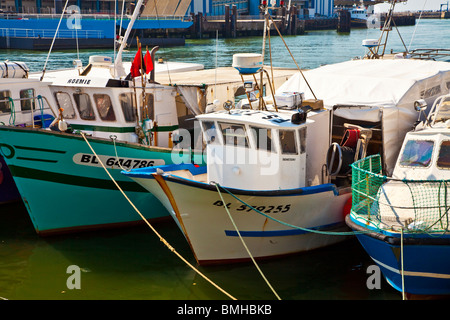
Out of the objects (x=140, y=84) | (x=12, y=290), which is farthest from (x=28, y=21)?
(x=12, y=290)

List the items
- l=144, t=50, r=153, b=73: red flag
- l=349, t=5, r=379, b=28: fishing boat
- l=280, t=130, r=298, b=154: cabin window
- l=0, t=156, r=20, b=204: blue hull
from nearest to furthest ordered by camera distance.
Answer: l=280, t=130, r=298, b=154: cabin window < l=144, t=50, r=153, b=73: red flag < l=0, t=156, r=20, b=204: blue hull < l=349, t=5, r=379, b=28: fishing boat

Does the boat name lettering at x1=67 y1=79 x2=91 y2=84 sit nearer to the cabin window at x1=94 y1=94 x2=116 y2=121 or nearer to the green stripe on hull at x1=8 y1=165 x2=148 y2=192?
the cabin window at x1=94 y1=94 x2=116 y2=121

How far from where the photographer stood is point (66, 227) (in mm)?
13547

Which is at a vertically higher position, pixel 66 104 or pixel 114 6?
pixel 114 6

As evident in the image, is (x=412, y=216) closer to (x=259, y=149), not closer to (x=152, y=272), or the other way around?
(x=259, y=149)

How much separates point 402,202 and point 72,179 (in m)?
7.15

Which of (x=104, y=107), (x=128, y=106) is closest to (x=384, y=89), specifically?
(x=128, y=106)

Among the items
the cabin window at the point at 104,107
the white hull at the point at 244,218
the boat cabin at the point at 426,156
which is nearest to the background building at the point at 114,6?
the cabin window at the point at 104,107

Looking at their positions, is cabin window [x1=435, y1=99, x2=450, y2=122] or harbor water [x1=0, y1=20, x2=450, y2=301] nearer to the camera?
harbor water [x1=0, y1=20, x2=450, y2=301]

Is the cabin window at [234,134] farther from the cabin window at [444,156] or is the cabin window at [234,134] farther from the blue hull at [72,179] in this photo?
the cabin window at [444,156]

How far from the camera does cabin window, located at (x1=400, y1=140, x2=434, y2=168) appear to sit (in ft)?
35.4

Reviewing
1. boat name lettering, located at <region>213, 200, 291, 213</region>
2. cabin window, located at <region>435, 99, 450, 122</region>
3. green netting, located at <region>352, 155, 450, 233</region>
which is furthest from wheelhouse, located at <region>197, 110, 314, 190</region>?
cabin window, located at <region>435, 99, 450, 122</region>

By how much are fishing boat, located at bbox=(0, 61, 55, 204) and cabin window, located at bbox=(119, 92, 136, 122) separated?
1.79 metres

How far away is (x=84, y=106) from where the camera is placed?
1434 centimetres
